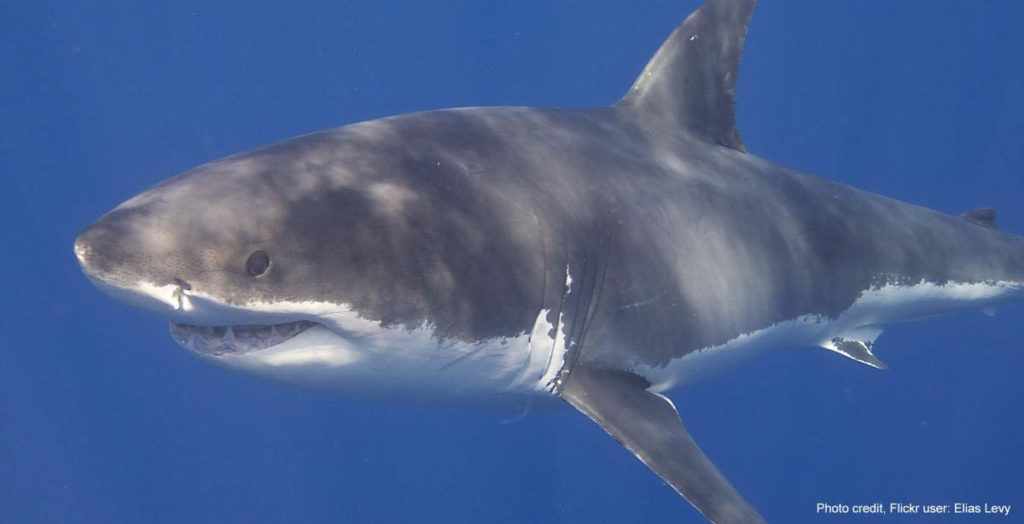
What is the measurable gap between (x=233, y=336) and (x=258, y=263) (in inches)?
17.1

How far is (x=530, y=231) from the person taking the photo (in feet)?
12.3

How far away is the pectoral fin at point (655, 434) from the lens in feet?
11.8

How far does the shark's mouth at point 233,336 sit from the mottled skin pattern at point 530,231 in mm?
295

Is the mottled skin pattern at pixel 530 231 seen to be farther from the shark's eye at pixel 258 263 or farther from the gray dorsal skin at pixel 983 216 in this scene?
the gray dorsal skin at pixel 983 216

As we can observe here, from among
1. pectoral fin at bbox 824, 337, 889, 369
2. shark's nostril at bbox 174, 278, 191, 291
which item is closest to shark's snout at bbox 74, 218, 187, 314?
shark's nostril at bbox 174, 278, 191, 291

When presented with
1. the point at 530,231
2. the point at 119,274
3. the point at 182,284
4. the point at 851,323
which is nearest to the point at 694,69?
the point at 530,231

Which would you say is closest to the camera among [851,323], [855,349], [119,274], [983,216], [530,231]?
[119,274]

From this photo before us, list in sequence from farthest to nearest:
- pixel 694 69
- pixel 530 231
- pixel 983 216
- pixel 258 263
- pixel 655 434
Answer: pixel 983 216
pixel 694 69
pixel 655 434
pixel 530 231
pixel 258 263

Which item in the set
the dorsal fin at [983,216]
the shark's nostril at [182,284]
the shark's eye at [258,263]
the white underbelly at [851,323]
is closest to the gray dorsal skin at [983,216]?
the dorsal fin at [983,216]

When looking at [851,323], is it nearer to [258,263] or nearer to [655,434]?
[655,434]

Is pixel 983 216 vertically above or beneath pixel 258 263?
above

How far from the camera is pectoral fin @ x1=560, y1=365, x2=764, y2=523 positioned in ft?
11.8

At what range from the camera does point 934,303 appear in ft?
22.0

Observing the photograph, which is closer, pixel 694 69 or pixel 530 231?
pixel 530 231
